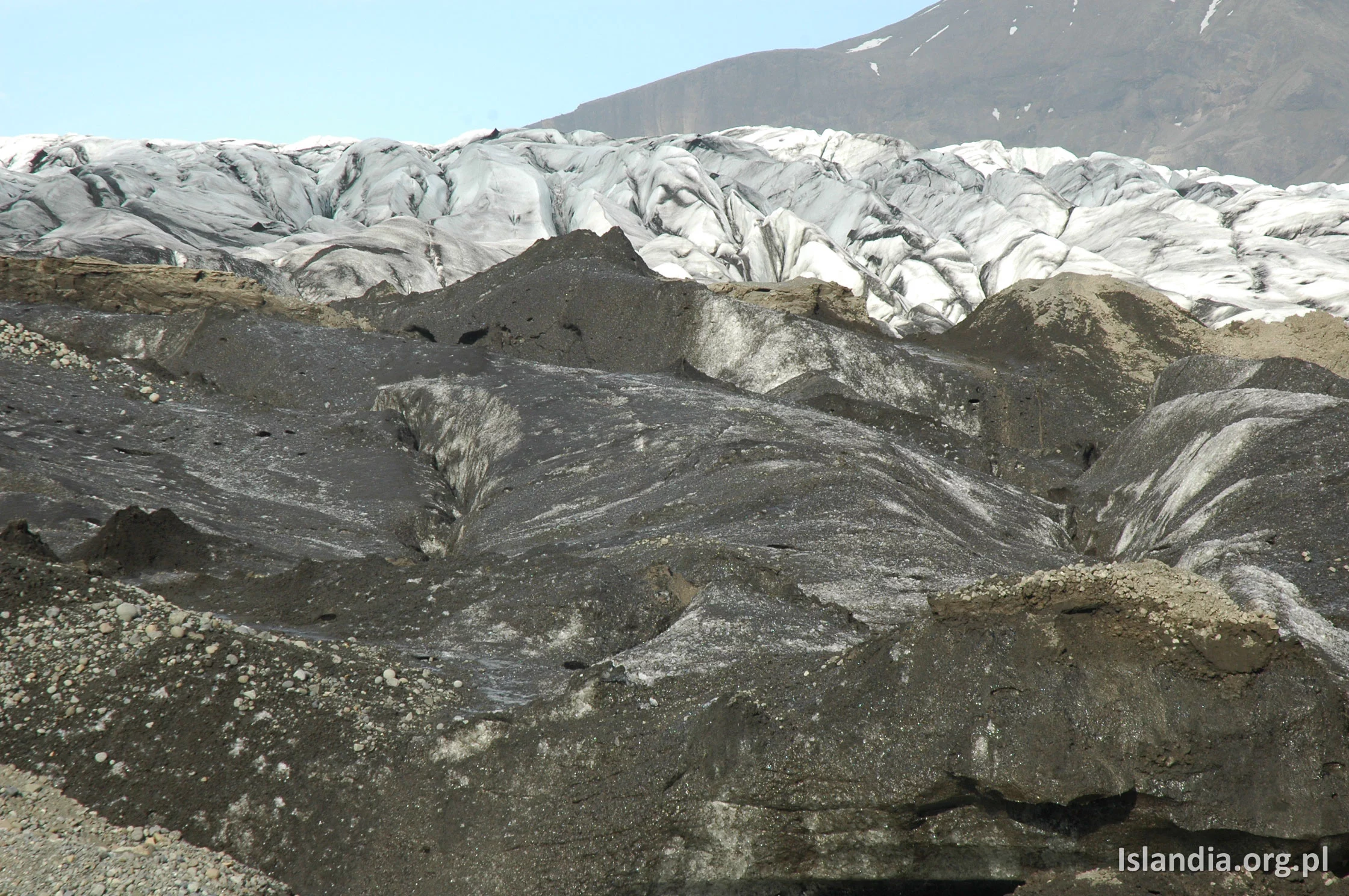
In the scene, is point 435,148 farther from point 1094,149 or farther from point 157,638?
point 1094,149

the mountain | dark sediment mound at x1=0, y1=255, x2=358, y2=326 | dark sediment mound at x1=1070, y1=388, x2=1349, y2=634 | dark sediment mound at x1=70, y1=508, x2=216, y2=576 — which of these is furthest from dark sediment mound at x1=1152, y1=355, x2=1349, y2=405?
the mountain

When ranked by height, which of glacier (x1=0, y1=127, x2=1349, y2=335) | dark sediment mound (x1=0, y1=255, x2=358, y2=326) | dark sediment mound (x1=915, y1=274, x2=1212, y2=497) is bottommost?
glacier (x1=0, y1=127, x2=1349, y2=335)

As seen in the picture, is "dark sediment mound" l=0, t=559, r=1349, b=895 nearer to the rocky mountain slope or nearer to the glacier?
the rocky mountain slope

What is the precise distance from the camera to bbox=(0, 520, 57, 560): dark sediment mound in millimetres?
7594

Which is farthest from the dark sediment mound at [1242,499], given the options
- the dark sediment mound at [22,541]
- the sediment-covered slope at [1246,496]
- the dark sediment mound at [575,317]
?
the dark sediment mound at [575,317]

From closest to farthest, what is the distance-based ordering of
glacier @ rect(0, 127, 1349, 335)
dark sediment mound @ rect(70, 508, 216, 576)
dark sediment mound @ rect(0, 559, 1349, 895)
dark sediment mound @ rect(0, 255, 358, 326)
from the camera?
dark sediment mound @ rect(0, 559, 1349, 895) < dark sediment mound @ rect(70, 508, 216, 576) < dark sediment mound @ rect(0, 255, 358, 326) < glacier @ rect(0, 127, 1349, 335)

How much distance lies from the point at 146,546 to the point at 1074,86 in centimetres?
14580

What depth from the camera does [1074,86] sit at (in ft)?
449

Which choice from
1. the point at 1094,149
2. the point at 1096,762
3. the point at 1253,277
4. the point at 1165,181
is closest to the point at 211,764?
the point at 1096,762

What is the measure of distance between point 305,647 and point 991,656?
3.48 meters

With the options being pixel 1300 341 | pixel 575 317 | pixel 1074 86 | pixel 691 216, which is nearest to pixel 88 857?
pixel 575 317

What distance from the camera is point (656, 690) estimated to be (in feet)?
18.1

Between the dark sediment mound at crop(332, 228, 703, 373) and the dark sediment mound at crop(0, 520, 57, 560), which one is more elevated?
the dark sediment mound at crop(0, 520, 57, 560)

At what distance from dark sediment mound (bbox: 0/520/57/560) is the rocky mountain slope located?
1.5 inches
